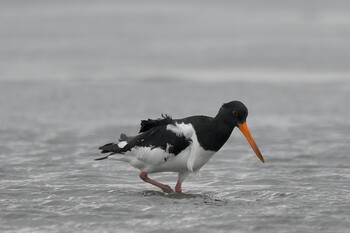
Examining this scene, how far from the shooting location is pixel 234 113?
9047 mm

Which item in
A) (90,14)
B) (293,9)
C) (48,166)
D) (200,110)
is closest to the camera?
(48,166)

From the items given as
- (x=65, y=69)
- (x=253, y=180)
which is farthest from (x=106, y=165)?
(x=65, y=69)

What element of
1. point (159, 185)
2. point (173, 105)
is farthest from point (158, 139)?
point (173, 105)

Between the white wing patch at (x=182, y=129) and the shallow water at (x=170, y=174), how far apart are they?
2.18 ft

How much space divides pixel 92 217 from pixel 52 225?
430 millimetres

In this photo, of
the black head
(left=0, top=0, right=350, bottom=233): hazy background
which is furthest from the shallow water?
the black head

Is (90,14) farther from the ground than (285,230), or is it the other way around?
(90,14)

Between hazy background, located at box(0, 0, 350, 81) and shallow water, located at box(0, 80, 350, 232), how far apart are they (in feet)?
5.62

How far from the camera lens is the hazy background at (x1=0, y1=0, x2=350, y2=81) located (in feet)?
65.3

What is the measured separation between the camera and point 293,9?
29.0 meters

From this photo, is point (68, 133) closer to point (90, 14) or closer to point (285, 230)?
point (285, 230)

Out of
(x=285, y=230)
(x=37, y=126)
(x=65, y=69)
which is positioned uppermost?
(x=65, y=69)

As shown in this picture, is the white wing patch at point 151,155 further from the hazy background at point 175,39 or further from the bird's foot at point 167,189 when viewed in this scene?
the hazy background at point 175,39

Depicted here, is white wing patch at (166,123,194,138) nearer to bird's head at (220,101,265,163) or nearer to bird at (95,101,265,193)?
bird at (95,101,265,193)
